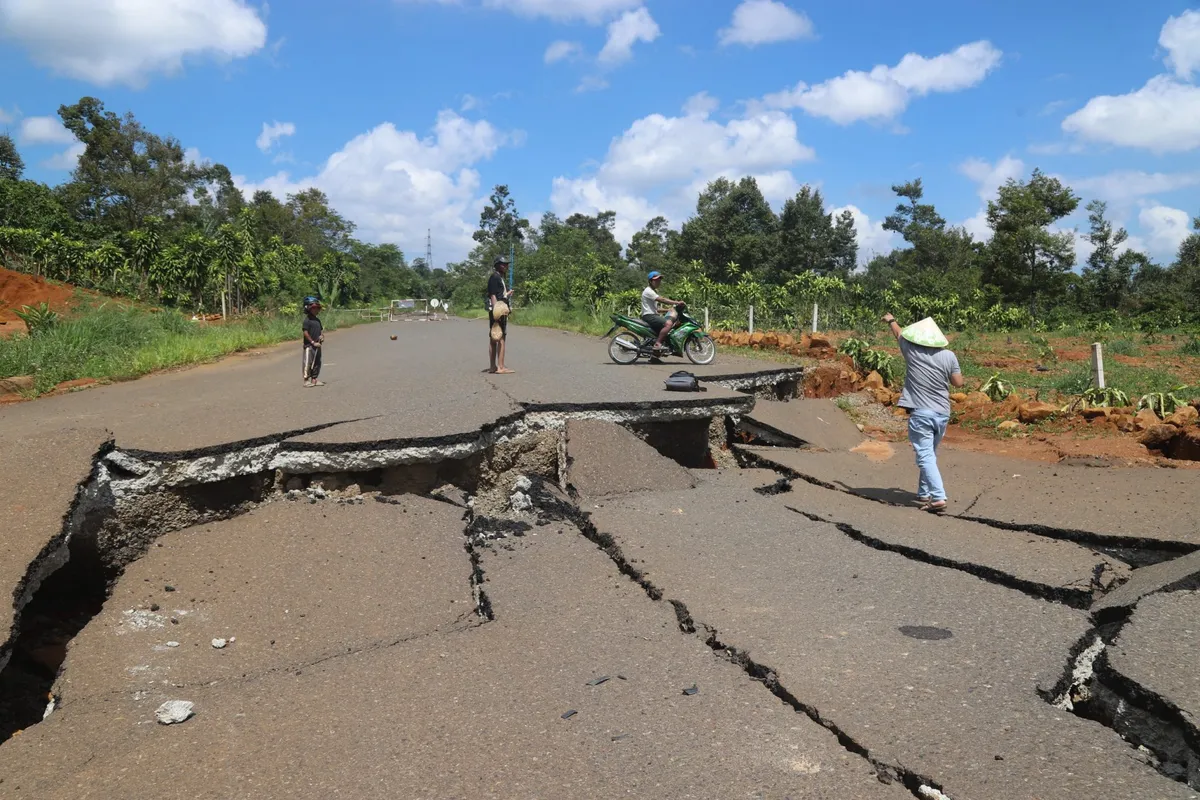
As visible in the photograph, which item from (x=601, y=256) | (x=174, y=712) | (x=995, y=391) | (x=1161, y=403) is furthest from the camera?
(x=601, y=256)

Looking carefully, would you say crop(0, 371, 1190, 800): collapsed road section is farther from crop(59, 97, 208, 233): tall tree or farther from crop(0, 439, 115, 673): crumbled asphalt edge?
crop(59, 97, 208, 233): tall tree

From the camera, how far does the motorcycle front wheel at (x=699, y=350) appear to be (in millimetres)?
12414

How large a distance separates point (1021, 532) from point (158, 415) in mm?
6815

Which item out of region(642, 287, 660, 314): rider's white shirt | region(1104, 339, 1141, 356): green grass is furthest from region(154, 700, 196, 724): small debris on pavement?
region(1104, 339, 1141, 356): green grass

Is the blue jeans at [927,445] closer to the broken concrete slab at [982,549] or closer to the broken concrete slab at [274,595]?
the broken concrete slab at [982,549]

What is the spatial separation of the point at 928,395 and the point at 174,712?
5.29 metres

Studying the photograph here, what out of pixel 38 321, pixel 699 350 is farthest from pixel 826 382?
pixel 38 321

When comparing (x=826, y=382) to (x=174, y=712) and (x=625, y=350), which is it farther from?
(x=174, y=712)

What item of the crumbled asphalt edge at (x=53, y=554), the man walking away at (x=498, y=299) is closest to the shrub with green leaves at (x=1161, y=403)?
the man walking away at (x=498, y=299)

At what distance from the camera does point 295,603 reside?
13.5 ft

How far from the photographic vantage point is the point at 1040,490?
627cm

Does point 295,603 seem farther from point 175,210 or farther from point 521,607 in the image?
point 175,210

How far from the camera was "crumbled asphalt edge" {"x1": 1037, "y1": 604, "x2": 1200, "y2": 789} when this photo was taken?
2662mm

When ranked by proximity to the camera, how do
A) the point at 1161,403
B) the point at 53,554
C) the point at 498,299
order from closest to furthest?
the point at 53,554, the point at 1161,403, the point at 498,299
